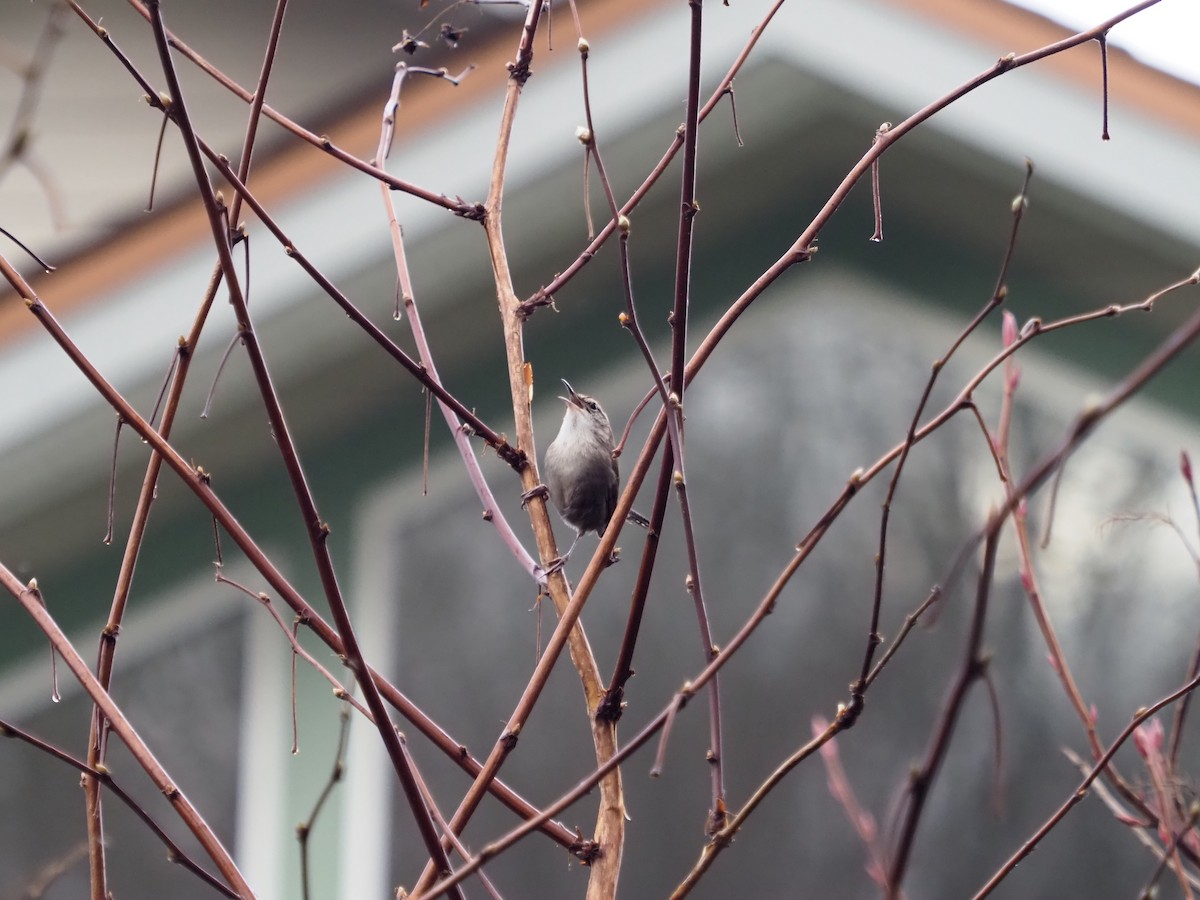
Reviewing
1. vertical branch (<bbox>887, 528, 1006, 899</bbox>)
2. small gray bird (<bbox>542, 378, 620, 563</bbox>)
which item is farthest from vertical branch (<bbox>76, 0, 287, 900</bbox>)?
small gray bird (<bbox>542, 378, 620, 563</bbox>)

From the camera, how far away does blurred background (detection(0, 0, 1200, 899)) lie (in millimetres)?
3129

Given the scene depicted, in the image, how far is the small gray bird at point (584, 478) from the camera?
2678 millimetres

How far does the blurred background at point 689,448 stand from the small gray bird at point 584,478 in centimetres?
73

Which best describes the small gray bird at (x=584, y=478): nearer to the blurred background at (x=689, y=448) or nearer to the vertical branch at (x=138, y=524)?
the blurred background at (x=689, y=448)

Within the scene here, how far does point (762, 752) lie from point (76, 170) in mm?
4572

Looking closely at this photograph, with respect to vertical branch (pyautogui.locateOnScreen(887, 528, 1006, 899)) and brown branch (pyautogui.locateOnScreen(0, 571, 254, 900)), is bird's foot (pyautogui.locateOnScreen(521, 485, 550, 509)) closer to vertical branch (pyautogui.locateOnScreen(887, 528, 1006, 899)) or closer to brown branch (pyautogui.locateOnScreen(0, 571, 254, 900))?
brown branch (pyautogui.locateOnScreen(0, 571, 254, 900))

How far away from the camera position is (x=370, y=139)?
306 centimetres

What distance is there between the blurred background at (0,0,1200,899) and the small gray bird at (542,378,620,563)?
A: 726mm

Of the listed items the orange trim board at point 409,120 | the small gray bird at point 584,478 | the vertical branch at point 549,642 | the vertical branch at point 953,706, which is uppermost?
the orange trim board at point 409,120

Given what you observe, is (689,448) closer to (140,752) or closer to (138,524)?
(138,524)

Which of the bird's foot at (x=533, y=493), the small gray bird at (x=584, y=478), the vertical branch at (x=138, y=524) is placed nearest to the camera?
the vertical branch at (x=138, y=524)

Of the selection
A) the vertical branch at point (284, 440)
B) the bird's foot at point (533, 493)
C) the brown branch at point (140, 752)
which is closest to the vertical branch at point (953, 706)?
the vertical branch at point (284, 440)

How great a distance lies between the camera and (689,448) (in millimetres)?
3775

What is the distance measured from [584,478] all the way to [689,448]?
1.13 m
